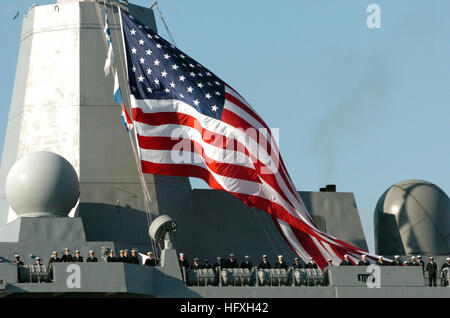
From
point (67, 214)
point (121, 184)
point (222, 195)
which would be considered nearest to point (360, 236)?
point (222, 195)

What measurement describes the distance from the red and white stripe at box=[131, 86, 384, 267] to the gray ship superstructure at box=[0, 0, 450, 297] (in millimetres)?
1264

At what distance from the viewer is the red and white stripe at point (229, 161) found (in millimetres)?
26812

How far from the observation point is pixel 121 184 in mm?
30000

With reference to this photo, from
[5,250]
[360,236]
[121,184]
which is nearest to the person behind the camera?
[5,250]

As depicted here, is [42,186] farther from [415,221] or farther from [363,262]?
[415,221]

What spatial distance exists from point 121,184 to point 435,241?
527 inches

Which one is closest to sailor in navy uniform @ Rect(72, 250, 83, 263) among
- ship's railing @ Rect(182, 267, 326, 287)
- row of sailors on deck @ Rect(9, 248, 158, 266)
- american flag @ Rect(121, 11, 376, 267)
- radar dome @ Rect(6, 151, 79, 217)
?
row of sailors on deck @ Rect(9, 248, 158, 266)

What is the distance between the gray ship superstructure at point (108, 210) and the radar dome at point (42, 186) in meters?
0.03

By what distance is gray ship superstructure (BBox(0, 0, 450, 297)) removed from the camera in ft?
83.6

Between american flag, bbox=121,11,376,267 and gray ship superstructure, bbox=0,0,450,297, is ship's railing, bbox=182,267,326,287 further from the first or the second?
american flag, bbox=121,11,376,267

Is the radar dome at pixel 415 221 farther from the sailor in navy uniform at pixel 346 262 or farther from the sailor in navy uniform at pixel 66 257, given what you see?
the sailor in navy uniform at pixel 66 257

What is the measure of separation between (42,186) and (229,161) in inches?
216

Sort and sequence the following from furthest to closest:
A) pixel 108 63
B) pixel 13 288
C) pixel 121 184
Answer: pixel 121 184
pixel 108 63
pixel 13 288

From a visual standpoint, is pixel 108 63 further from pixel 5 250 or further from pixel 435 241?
pixel 435 241
